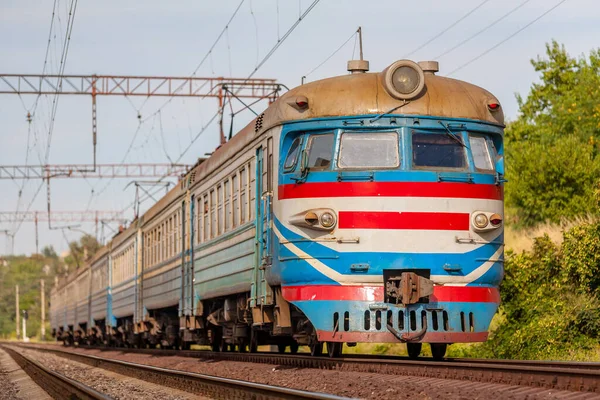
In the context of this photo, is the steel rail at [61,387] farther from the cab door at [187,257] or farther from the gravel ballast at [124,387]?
the cab door at [187,257]

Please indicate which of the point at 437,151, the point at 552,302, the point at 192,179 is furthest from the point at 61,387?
the point at 552,302

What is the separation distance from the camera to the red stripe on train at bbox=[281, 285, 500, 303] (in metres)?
11.7

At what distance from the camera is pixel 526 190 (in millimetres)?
30922

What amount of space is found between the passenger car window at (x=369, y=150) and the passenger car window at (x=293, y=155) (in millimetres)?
589

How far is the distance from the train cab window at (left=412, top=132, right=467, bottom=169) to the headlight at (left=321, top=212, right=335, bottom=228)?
122 centimetres

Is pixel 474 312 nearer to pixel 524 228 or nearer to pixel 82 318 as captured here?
pixel 524 228

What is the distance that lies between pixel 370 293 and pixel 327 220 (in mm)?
999

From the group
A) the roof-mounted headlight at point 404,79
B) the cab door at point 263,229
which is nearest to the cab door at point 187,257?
the cab door at point 263,229

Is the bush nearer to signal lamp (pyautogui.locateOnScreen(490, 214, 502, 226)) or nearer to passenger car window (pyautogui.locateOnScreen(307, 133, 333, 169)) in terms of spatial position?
signal lamp (pyautogui.locateOnScreen(490, 214, 502, 226))

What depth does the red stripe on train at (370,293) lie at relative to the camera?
1173cm

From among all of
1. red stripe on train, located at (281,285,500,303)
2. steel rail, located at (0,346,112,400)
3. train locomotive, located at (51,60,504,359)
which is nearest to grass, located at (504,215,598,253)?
train locomotive, located at (51,60,504,359)

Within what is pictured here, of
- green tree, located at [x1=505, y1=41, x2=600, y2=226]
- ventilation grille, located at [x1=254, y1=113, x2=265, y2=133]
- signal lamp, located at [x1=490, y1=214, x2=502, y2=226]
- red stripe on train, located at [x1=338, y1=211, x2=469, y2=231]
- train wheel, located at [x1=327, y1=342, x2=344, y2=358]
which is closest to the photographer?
red stripe on train, located at [x1=338, y1=211, x2=469, y2=231]

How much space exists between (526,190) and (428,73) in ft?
60.2

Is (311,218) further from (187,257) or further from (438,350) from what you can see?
(187,257)
